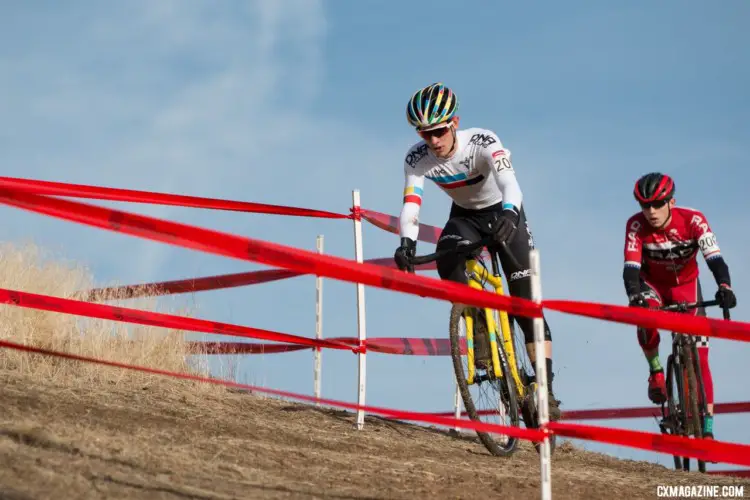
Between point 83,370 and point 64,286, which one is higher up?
point 64,286

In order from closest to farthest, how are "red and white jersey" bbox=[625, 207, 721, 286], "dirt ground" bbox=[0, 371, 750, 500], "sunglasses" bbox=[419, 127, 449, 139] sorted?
"dirt ground" bbox=[0, 371, 750, 500] → "sunglasses" bbox=[419, 127, 449, 139] → "red and white jersey" bbox=[625, 207, 721, 286]

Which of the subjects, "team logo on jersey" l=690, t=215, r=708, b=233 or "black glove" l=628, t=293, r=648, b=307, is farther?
"team logo on jersey" l=690, t=215, r=708, b=233

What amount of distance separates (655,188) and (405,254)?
2371 millimetres

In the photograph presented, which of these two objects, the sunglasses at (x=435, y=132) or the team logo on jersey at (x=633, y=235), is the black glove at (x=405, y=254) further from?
the team logo on jersey at (x=633, y=235)

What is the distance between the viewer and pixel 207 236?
14.9ft

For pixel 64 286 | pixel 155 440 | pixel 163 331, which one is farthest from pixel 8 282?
pixel 155 440

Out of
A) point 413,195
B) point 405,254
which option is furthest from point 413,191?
point 405,254

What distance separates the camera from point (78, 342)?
9688 millimetres

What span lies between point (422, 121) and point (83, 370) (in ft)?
11.9

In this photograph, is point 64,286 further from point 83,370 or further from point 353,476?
point 353,476

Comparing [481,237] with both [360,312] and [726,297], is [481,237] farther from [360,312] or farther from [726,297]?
[726,297]

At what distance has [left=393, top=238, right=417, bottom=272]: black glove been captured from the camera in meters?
7.61

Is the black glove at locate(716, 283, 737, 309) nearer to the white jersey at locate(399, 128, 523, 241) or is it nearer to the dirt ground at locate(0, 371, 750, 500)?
the dirt ground at locate(0, 371, 750, 500)

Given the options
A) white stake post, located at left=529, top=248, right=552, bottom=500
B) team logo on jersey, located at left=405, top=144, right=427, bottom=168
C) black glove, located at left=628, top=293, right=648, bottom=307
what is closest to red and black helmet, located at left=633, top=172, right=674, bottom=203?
black glove, located at left=628, top=293, right=648, bottom=307
